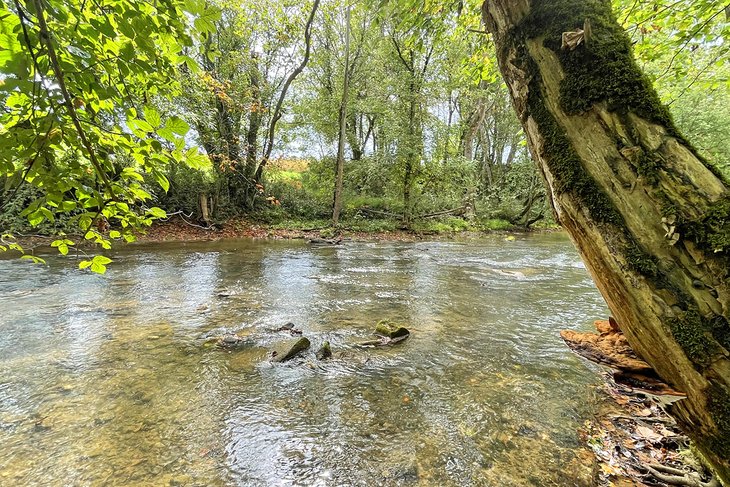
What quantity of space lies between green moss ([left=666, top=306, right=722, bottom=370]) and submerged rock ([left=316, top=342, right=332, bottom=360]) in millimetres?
3608

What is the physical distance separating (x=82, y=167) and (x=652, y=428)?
440cm

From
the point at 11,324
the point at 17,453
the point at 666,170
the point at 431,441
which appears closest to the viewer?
the point at 666,170

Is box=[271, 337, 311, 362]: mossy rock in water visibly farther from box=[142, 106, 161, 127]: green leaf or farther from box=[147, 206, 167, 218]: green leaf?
box=[142, 106, 161, 127]: green leaf

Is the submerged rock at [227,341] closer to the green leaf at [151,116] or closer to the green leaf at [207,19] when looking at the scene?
the green leaf at [151,116]

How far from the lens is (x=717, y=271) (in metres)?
1.06

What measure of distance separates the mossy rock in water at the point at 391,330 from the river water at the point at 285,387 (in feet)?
0.57

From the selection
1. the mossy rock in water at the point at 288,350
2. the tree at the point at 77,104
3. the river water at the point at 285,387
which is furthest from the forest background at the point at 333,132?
the tree at the point at 77,104

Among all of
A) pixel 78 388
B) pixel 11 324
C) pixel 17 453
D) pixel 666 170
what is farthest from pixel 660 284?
pixel 11 324

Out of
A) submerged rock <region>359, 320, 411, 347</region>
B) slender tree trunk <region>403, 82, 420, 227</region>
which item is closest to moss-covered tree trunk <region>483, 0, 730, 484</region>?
submerged rock <region>359, 320, 411, 347</region>

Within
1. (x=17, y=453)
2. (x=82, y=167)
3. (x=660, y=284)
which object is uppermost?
(x=82, y=167)

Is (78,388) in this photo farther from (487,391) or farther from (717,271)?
(717,271)

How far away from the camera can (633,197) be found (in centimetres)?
121

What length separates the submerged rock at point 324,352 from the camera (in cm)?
423

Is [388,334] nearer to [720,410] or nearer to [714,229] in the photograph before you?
[720,410]
